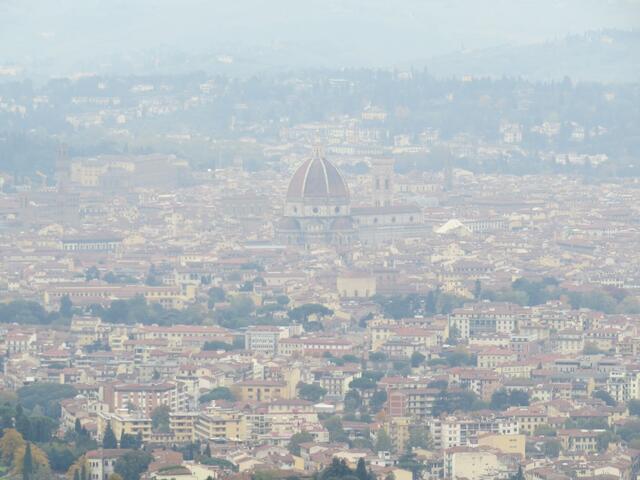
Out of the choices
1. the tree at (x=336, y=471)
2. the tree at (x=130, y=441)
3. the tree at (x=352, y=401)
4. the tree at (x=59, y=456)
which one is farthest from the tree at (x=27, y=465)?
the tree at (x=352, y=401)

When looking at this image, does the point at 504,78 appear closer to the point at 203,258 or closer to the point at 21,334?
the point at 203,258

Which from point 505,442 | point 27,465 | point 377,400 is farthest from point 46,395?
point 27,465

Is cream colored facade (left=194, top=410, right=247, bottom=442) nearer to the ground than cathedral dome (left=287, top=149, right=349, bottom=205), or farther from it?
nearer to the ground

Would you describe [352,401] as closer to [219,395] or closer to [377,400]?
[377,400]

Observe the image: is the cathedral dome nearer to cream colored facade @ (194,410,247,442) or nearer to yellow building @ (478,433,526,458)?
cream colored facade @ (194,410,247,442)

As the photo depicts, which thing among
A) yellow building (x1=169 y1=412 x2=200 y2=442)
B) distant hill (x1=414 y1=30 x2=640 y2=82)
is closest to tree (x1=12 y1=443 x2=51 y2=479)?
yellow building (x1=169 y1=412 x2=200 y2=442)

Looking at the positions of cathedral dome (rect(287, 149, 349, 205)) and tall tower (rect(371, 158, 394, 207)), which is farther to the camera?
tall tower (rect(371, 158, 394, 207))
